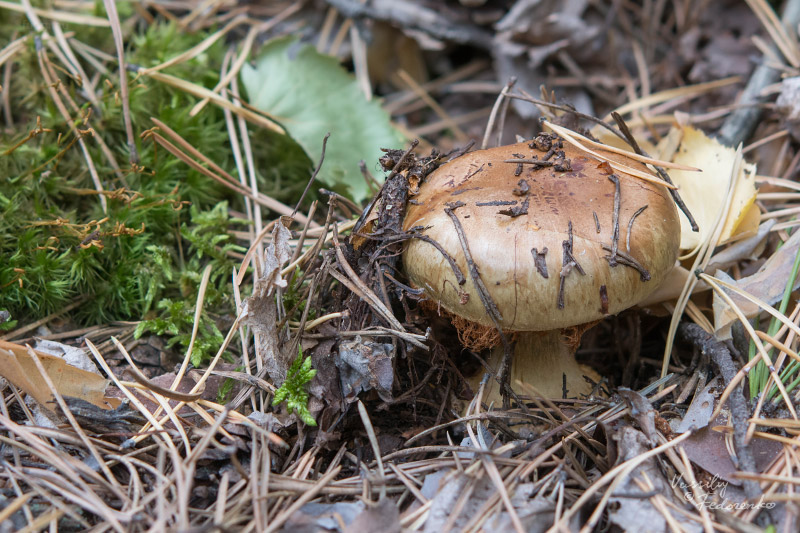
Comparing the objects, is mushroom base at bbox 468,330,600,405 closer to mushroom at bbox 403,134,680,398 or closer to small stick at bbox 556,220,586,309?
mushroom at bbox 403,134,680,398

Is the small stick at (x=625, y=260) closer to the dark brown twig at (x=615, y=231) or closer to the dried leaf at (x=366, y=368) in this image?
the dark brown twig at (x=615, y=231)

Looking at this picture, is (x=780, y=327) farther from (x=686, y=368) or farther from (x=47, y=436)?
(x=47, y=436)

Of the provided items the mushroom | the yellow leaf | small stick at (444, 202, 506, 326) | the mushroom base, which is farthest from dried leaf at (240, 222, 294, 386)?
the yellow leaf

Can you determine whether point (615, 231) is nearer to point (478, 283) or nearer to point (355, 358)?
point (478, 283)

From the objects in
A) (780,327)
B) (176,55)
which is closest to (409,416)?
(780,327)

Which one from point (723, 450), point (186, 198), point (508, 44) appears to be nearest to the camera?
point (723, 450)

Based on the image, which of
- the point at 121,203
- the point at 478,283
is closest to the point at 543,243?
the point at 478,283
